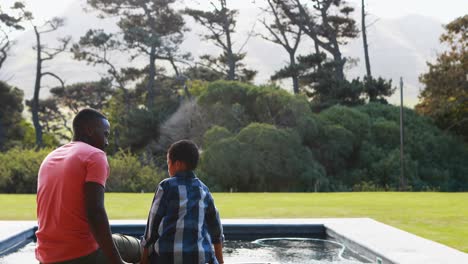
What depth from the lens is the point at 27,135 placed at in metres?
36.3

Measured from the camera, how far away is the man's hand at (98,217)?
280 cm

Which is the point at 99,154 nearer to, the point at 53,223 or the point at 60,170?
the point at 60,170

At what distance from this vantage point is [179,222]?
337 centimetres

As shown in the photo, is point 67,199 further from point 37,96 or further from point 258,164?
point 37,96

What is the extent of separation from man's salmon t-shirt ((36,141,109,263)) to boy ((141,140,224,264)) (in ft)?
1.70

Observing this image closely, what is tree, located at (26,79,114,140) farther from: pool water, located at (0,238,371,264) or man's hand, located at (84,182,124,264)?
man's hand, located at (84,182,124,264)

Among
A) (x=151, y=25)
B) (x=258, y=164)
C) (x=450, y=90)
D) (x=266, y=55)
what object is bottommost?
(x=258, y=164)

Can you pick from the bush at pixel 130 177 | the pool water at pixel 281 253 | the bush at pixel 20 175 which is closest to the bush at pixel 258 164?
the bush at pixel 130 177

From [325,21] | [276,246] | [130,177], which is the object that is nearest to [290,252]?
[276,246]

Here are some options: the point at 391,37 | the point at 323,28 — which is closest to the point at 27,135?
the point at 323,28

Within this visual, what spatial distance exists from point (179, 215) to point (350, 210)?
7776mm

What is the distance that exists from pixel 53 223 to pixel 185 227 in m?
0.71

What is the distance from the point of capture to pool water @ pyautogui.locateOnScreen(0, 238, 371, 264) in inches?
248

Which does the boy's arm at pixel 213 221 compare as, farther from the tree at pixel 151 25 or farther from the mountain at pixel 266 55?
the mountain at pixel 266 55
